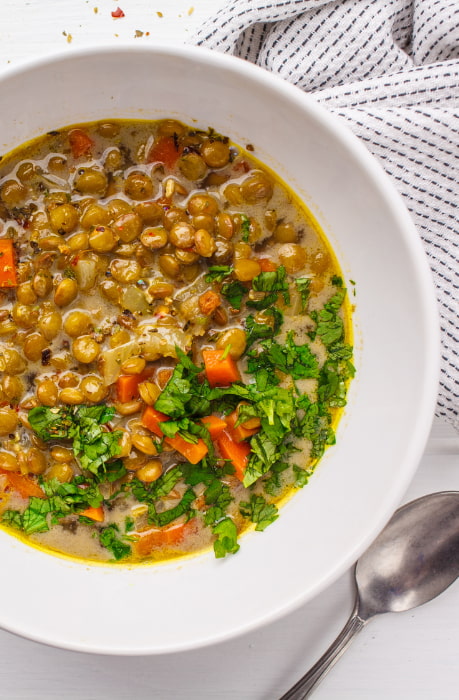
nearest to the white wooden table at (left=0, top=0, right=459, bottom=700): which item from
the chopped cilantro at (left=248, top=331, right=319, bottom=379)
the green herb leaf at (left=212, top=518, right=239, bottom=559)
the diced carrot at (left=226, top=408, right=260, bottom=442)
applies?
the green herb leaf at (left=212, top=518, right=239, bottom=559)

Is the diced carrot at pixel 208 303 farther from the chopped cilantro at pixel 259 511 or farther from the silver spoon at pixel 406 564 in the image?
the silver spoon at pixel 406 564

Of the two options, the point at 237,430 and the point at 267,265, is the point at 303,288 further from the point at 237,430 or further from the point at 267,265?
the point at 237,430

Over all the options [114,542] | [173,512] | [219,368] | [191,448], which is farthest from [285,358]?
[114,542]

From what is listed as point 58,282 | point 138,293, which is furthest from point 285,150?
point 58,282

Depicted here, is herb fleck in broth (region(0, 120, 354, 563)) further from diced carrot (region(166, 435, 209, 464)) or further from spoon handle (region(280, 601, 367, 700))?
spoon handle (region(280, 601, 367, 700))

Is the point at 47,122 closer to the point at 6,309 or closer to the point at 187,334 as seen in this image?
the point at 6,309

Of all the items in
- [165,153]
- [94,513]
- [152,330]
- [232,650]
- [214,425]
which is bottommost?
[232,650]

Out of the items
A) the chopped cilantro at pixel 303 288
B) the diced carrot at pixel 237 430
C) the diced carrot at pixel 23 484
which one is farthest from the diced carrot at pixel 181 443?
the chopped cilantro at pixel 303 288
